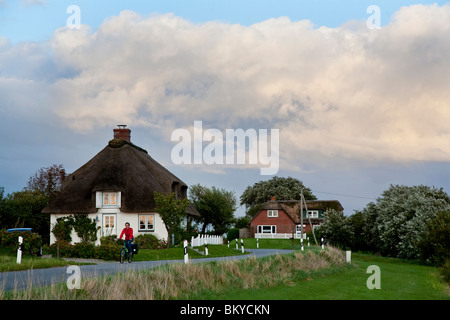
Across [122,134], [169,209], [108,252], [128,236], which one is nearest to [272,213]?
[122,134]

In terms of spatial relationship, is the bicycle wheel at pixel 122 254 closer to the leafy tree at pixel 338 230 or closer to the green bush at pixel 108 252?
the green bush at pixel 108 252

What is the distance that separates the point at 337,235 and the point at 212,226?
17.6 meters

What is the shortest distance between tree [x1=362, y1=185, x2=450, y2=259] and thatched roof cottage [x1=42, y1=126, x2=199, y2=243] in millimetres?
20463

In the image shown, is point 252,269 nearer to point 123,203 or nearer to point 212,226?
point 123,203

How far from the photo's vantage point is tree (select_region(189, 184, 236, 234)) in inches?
2569

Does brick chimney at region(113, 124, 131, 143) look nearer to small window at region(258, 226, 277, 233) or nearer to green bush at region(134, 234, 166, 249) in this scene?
green bush at region(134, 234, 166, 249)

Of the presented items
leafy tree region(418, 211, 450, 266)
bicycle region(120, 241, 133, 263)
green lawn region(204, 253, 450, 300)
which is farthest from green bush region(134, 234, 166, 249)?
green lawn region(204, 253, 450, 300)

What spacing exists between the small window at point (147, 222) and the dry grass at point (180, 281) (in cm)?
2631

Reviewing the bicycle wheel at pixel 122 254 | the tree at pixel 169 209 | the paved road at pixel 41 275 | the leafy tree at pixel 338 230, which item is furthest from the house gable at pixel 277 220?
the paved road at pixel 41 275

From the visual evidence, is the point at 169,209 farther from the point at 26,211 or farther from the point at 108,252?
the point at 26,211

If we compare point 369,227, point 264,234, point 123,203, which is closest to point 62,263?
point 123,203

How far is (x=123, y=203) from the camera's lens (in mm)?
46562

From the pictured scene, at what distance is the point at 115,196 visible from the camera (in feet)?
154
